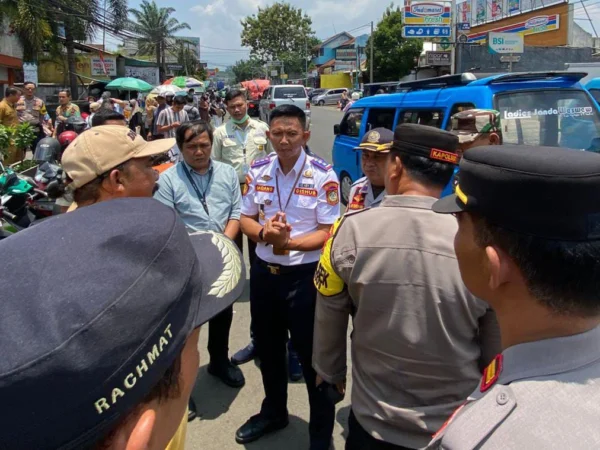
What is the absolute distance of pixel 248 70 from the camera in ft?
290

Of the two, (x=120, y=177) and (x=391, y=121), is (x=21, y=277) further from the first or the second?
(x=391, y=121)

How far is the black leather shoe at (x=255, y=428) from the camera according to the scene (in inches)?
109

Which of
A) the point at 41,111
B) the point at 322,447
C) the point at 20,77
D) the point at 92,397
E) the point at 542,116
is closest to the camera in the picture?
the point at 92,397

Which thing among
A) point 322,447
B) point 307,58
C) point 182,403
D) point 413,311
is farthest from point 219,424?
point 307,58

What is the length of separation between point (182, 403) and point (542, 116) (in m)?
4.81

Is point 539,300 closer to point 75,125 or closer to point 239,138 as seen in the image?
point 239,138

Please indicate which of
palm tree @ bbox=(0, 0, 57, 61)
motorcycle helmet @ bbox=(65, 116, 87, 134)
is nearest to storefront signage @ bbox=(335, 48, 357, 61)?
palm tree @ bbox=(0, 0, 57, 61)

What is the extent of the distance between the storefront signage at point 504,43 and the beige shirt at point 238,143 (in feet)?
49.6

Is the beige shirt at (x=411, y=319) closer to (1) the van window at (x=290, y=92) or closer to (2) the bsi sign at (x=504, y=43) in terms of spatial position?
(2) the bsi sign at (x=504, y=43)

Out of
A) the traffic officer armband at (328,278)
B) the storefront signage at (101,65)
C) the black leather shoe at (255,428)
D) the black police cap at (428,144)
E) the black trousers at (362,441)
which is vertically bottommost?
the black leather shoe at (255,428)

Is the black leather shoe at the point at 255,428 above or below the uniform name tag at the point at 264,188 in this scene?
below

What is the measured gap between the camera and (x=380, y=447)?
168 centimetres

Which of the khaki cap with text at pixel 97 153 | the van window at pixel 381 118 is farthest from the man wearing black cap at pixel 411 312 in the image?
the van window at pixel 381 118

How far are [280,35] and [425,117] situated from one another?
225ft
